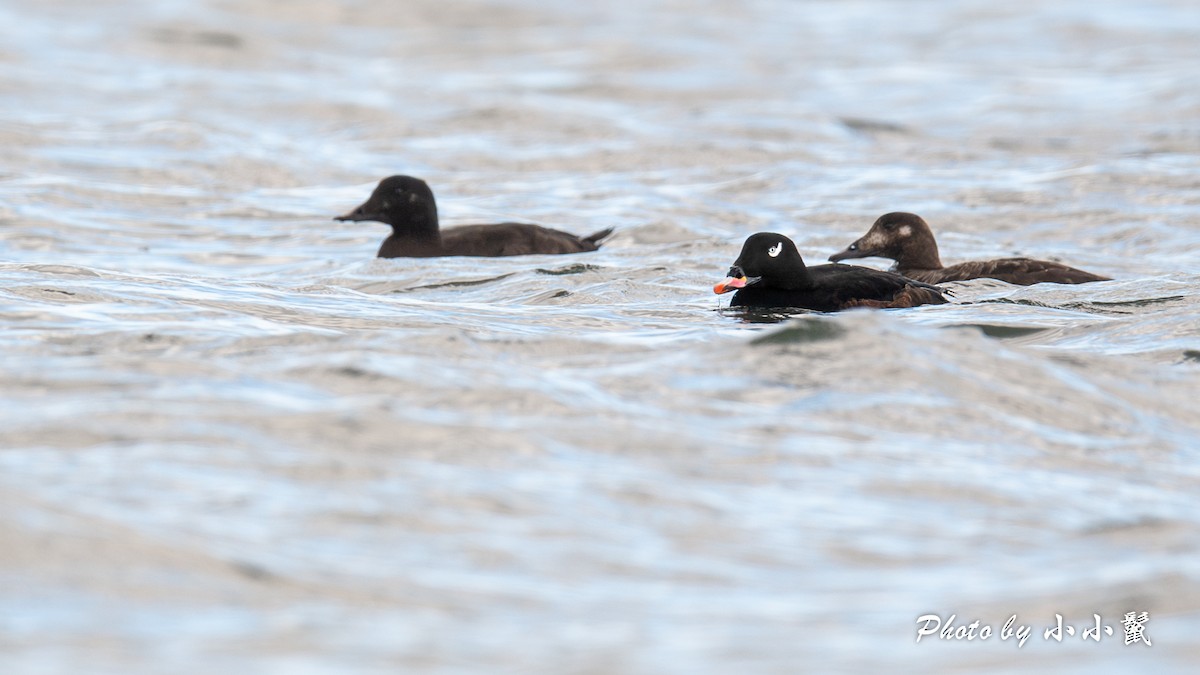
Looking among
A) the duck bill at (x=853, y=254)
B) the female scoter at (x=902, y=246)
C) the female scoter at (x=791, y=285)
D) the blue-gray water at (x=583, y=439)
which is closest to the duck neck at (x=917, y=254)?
the female scoter at (x=902, y=246)

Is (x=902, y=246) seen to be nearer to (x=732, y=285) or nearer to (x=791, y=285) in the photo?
(x=791, y=285)

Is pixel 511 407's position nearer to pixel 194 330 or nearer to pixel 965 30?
pixel 194 330

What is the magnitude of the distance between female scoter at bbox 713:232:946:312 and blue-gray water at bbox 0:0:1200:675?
0.36 meters

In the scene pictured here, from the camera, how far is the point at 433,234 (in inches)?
557

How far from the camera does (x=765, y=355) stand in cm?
830

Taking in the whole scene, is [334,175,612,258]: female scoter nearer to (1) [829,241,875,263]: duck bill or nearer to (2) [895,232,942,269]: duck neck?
(1) [829,241,875,263]: duck bill

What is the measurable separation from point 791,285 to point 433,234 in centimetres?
430

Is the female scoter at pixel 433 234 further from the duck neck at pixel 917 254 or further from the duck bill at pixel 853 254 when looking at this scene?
the duck neck at pixel 917 254

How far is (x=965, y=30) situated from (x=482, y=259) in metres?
19.5

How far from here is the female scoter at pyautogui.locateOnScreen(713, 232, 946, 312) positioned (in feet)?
34.9

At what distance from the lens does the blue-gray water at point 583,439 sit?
205 inches

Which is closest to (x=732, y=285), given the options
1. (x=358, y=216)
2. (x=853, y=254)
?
(x=853, y=254)

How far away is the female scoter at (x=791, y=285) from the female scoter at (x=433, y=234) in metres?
3.13

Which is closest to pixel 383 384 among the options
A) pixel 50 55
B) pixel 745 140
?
pixel 745 140
